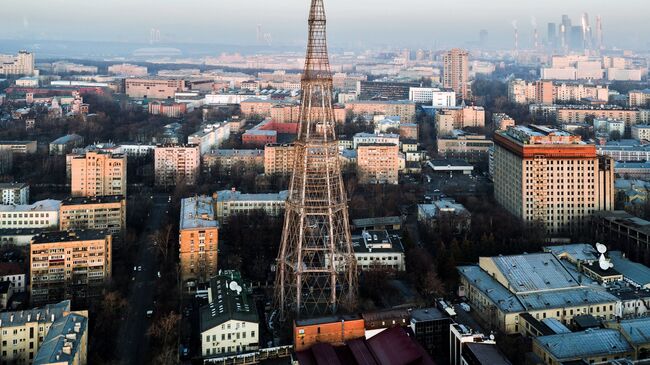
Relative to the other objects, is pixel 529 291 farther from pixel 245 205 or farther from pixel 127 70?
pixel 127 70

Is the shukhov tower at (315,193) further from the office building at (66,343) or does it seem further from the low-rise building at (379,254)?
the office building at (66,343)

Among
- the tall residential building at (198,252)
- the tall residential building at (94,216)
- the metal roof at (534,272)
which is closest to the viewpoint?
the metal roof at (534,272)

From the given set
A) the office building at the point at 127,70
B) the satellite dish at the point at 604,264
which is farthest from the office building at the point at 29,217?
the office building at the point at 127,70

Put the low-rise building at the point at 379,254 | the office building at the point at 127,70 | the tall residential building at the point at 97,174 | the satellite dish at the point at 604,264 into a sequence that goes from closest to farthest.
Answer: the satellite dish at the point at 604,264 < the low-rise building at the point at 379,254 < the tall residential building at the point at 97,174 < the office building at the point at 127,70

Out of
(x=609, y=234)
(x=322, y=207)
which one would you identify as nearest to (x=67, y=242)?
(x=322, y=207)

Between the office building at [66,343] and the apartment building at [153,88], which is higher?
the apartment building at [153,88]

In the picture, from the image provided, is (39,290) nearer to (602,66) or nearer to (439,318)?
(439,318)

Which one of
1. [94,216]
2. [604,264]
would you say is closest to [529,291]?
[604,264]
